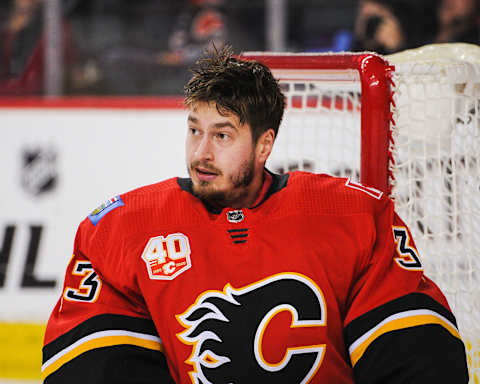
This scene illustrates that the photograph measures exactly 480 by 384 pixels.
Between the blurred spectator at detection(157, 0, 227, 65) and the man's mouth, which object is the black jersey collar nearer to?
the man's mouth

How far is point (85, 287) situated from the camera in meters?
1.22

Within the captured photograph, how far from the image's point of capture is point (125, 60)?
3.31 metres

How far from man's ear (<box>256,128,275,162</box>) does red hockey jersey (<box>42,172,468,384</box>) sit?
11 cm

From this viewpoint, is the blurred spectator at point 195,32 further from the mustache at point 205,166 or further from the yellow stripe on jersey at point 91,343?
the yellow stripe on jersey at point 91,343

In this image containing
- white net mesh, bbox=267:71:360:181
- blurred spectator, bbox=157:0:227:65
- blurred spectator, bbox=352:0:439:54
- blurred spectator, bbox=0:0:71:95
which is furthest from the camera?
blurred spectator, bbox=157:0:227:65

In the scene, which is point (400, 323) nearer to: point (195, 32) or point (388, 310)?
point (388, 310)

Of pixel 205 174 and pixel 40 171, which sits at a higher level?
pixel 205 174

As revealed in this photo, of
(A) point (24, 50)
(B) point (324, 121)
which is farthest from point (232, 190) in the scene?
(A) point (24, 50)

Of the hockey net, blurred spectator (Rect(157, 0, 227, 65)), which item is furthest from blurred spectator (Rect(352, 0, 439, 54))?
the hockey net

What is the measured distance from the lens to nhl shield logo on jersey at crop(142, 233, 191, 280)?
117cm

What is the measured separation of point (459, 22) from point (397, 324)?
2.12 m

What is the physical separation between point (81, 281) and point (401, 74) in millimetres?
773

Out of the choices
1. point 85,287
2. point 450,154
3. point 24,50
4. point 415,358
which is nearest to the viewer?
point 415,358

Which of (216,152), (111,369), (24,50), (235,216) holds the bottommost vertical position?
(111,369)
